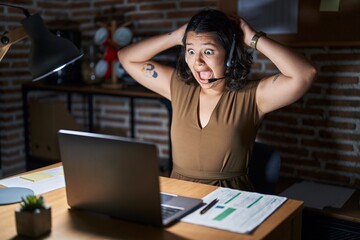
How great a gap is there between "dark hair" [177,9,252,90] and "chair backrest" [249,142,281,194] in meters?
0.30

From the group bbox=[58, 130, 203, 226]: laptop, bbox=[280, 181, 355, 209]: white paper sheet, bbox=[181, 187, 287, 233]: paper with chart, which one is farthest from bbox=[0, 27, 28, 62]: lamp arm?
bbox=[280, 181, 355, 209]: white paper sheet

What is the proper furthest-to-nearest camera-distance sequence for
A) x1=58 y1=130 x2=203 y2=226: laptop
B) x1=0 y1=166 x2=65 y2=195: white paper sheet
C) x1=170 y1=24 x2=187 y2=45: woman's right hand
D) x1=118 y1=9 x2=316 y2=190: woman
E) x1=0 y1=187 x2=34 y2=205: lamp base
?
x1=170 y1=24 x2=187 y2=45: woman's right hand, x1=118 y1=9 x2=316 y2=190: woman, x1=0 y1=166 x2=65 y2=195: white paper sheet, x1=0 y1=187 x2=34 y2=205: lamp base, x1=58 y1=130 x2=203 y2=226: laptop

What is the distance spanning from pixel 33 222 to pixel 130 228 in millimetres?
257

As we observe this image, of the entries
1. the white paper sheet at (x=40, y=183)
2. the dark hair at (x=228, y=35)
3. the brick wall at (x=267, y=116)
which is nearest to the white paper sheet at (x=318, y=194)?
the brick wall at (x=267, y=116)

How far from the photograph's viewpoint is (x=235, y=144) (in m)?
1.91

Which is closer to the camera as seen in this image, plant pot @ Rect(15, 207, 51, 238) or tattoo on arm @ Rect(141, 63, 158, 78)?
plant pot @ Rect(15, 207, 51, 238)

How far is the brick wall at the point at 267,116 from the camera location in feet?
8.26

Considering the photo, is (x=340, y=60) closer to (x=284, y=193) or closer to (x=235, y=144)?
(x=284, y=193)

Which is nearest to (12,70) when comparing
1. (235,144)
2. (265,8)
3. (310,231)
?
(265,8)

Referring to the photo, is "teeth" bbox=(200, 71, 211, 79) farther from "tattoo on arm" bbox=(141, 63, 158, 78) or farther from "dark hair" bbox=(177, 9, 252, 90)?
"tattoo on arm" bbox=(141, 63, 158, 78)

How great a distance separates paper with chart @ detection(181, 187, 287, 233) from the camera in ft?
4.22

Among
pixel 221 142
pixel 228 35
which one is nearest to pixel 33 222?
pixel 221 142

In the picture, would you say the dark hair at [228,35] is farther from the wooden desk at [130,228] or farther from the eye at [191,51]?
the wooden desk at [130,228]

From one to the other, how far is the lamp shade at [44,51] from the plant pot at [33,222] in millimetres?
419
